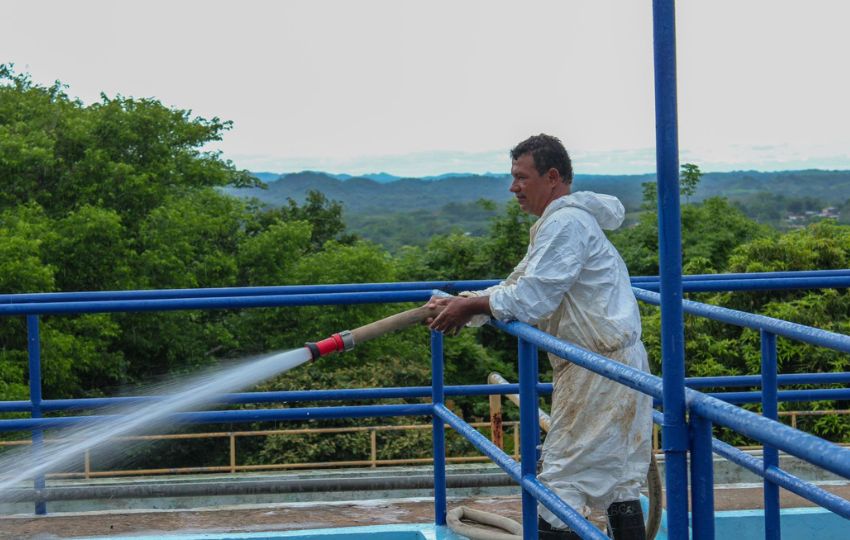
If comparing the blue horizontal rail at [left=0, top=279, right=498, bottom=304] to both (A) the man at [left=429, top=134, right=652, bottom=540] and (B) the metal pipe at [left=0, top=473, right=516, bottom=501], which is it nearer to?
(B) the metal pipe at [left=0, top=473, right=516, bottom=501]

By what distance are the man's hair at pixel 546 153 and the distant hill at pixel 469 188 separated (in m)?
6.25

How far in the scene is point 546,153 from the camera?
334 cm

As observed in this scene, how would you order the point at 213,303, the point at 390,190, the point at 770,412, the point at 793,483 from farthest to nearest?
the point at 390,190, the point at 213,303, the point at 770,412, the point at 793,483

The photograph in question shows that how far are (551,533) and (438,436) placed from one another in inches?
44.1

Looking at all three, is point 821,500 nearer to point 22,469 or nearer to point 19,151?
point 22,469

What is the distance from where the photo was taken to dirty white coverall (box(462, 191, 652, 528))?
10.2 feet

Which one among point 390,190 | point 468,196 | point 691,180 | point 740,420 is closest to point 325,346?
point 740,420

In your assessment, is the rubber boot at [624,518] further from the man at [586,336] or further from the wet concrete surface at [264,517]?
the wet concrete surface at [264,517]

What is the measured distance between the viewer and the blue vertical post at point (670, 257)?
6.70 ft

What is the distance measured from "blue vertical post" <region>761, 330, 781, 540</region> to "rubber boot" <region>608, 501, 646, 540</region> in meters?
0.37

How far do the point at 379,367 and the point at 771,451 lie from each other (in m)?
19.2

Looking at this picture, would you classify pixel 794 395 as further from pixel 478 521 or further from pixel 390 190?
pixel 390 190

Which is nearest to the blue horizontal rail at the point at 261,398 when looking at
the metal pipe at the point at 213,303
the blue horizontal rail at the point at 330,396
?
the blue horizontal rail at the point at 330,396

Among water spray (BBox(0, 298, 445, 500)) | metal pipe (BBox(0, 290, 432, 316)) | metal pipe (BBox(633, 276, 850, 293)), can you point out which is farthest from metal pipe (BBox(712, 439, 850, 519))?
metal pipe (BBox(0, 290, 432, 316))
